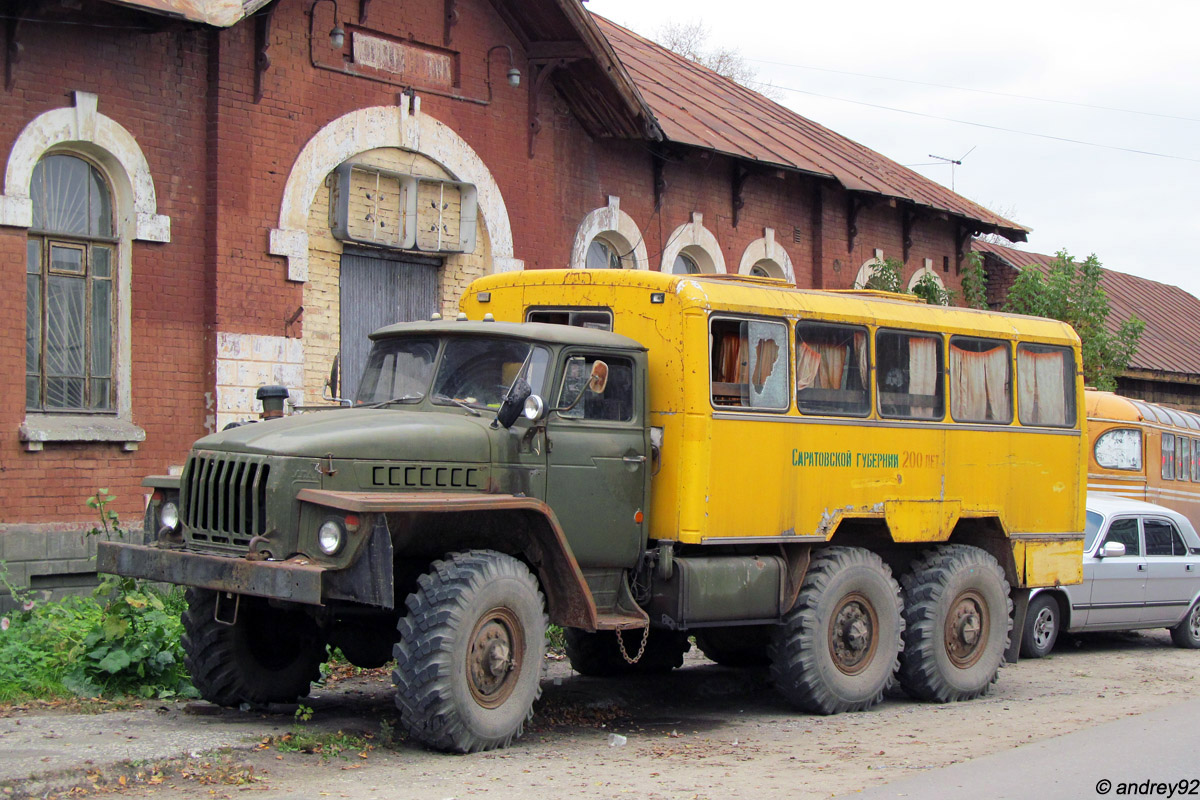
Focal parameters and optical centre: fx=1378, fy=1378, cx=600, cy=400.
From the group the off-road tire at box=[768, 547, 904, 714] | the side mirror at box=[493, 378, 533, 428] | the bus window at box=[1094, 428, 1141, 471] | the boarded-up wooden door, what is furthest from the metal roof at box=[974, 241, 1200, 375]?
the side mirror at box=[493, 378, 533, 428]

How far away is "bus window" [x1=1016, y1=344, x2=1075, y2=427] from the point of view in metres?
11.1

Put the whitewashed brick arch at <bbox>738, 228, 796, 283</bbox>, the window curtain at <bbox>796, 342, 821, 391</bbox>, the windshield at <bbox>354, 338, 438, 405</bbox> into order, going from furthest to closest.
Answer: the whitewashed brick arch at <bbox>738, 228, 796, 283</bbox>
the window curtain at <bbox>796, 342, 821, 391</bbox>
the windshield at <bbox>354, 338, 438, 405</bbox>

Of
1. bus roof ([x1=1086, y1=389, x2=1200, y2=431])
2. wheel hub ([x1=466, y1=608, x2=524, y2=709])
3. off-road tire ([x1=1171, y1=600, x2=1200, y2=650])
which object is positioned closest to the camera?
wheel hub ([x1=466, y1=608, x2=524, y2=709])

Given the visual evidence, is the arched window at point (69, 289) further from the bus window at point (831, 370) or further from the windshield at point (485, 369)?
the bus window at point (831, 370)

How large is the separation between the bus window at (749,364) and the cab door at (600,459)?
0.56 meters

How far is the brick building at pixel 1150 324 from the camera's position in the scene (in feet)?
96.2

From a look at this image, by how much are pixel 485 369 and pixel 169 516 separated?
6.76 feet

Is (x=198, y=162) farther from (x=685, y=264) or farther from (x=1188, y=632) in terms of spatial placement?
(x=1188, y=632)

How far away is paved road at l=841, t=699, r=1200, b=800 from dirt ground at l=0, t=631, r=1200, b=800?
6.9 inches

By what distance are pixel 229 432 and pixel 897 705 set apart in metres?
5.46

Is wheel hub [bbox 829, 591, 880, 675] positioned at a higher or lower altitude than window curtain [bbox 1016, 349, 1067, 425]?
lower

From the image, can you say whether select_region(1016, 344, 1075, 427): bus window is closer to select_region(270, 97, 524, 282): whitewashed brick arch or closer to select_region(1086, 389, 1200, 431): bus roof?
select_region(270, 97, 524, 282): whitewashed brick arch

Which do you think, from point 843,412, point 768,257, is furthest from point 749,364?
point 768,257

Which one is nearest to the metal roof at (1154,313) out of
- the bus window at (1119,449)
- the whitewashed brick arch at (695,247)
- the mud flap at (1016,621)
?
the bus window at (1119,449)
